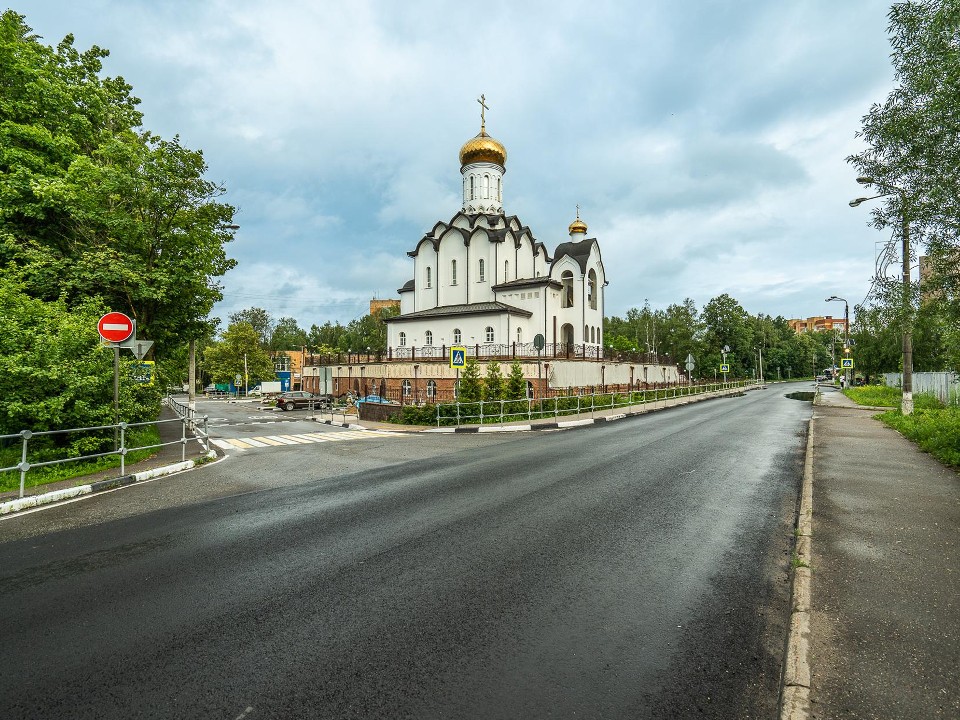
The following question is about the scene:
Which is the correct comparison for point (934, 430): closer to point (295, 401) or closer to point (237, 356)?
point (295, 401)

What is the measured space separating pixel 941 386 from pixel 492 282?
28.5 meters

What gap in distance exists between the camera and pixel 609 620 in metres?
3.90

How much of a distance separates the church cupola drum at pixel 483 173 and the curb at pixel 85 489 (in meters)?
37.1

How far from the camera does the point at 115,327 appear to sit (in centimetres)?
1030

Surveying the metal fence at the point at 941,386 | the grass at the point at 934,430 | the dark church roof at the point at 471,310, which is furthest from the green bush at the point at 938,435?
the dark church roof at the point at 471,310

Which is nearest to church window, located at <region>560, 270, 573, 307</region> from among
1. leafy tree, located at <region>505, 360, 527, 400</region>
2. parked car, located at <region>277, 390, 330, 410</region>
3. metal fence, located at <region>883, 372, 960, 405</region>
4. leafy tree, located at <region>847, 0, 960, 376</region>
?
leafy tree, located at <region>505, 360, 527, 400</region>

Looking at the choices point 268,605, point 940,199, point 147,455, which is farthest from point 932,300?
point 147,455

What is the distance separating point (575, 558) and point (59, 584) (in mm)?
5159

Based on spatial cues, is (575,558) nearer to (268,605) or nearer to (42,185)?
(268,605)

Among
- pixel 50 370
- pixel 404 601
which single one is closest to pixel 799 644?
pixel 404 601

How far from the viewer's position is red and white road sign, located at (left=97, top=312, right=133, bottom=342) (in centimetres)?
1011

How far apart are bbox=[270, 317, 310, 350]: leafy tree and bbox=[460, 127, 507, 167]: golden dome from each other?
210ft

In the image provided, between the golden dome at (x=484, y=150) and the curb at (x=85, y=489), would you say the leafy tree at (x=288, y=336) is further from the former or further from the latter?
the curb at (x=85, y=489)

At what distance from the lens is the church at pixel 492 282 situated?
124 ft
